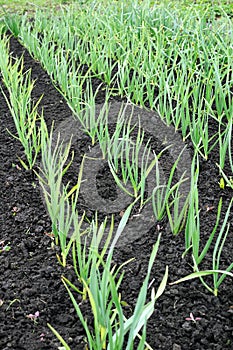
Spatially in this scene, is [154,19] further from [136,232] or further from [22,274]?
[22,274]

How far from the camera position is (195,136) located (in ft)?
7.13

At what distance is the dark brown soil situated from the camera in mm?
1430

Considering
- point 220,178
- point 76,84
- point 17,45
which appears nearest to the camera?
point 220,178

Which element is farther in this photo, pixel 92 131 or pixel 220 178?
pixel 92 131

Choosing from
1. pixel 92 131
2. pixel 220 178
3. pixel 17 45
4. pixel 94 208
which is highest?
pixel 17 45

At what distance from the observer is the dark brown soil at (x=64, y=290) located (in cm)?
143

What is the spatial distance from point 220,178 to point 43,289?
36.7 inches

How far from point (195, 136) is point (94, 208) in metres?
0.53

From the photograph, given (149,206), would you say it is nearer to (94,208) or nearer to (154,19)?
(94,208)

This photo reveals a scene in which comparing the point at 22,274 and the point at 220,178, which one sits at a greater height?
the point at 22,274

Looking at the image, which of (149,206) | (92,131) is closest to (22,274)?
(149,206)

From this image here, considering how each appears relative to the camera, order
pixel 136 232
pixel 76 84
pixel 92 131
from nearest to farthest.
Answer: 1. pixel 136 232
2. pixel 92 131
3. pixel 76 84

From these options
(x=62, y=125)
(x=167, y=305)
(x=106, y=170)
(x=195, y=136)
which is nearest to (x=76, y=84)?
(x=62, y=125)

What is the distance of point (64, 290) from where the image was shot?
64.0 inches
